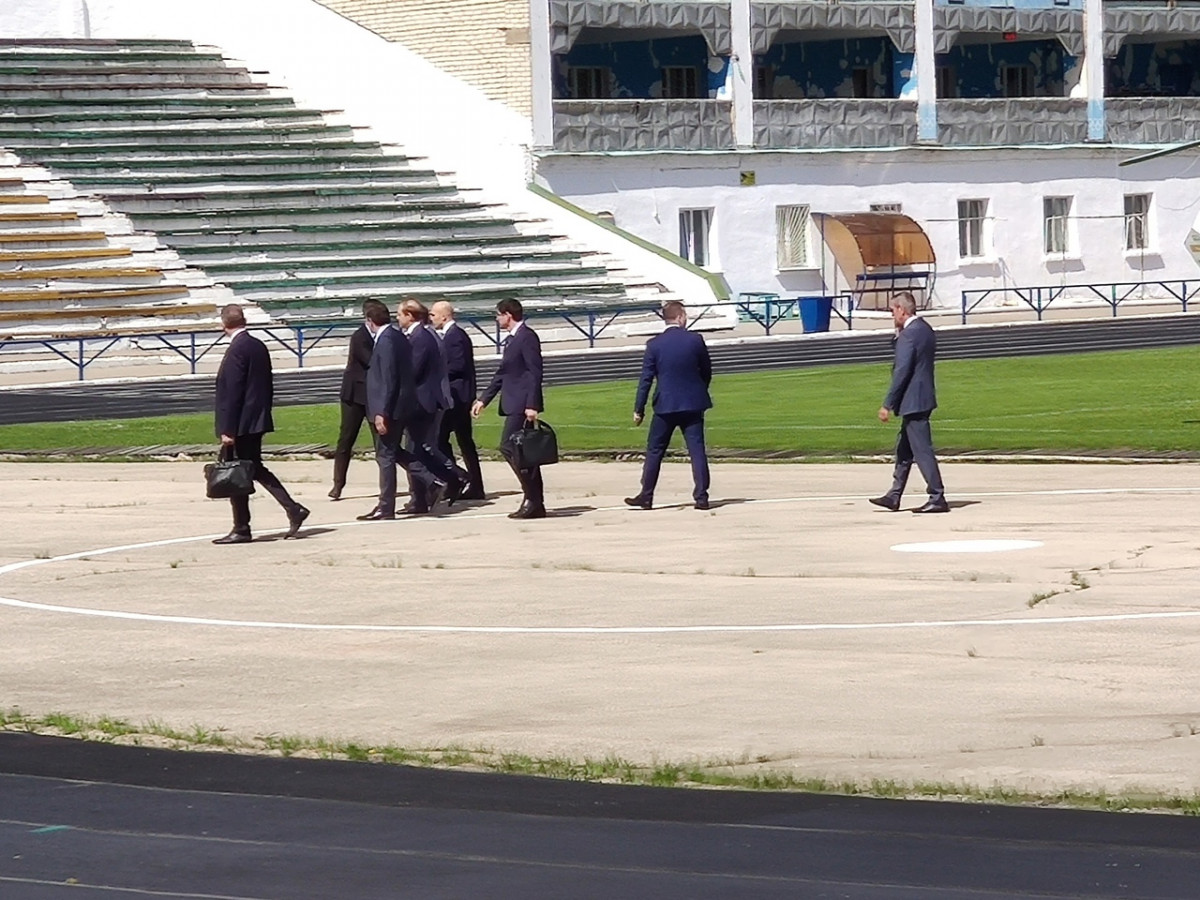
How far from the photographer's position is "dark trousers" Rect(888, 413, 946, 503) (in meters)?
19.5

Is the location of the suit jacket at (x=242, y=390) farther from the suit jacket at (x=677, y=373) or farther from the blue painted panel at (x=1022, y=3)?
the blue painted panel at (x=1022, y=3)

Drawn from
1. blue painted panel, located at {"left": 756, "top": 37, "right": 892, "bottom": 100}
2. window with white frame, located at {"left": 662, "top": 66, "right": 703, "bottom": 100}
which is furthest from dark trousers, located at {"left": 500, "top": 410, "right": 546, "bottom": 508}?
blue painted panel, located at {"left": 756, "top": 37, "right": 892, "bottom": 100}

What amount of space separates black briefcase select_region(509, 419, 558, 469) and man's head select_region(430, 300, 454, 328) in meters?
1.99

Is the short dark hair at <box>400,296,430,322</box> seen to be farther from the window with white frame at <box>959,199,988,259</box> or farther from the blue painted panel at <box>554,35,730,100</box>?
the window with white frame at <box>959,199,988,259</box>

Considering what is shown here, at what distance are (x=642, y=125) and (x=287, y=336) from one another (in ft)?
50.4

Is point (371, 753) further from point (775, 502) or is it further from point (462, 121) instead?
point (462, 121)

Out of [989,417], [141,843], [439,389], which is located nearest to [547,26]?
[989,417]

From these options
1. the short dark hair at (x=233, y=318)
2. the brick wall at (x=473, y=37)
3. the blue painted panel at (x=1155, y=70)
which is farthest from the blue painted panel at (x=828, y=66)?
the short dark hair at (x=233, y=318)

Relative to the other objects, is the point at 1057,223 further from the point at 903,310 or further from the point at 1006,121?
the point at 903,310

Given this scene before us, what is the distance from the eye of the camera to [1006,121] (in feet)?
212

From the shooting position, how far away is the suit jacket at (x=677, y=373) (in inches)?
804

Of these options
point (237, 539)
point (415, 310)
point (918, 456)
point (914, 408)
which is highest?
point (415, 310)

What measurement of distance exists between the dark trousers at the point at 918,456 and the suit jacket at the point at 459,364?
160 inches

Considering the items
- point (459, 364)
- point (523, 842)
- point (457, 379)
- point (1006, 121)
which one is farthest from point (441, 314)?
point (1006, 121)
